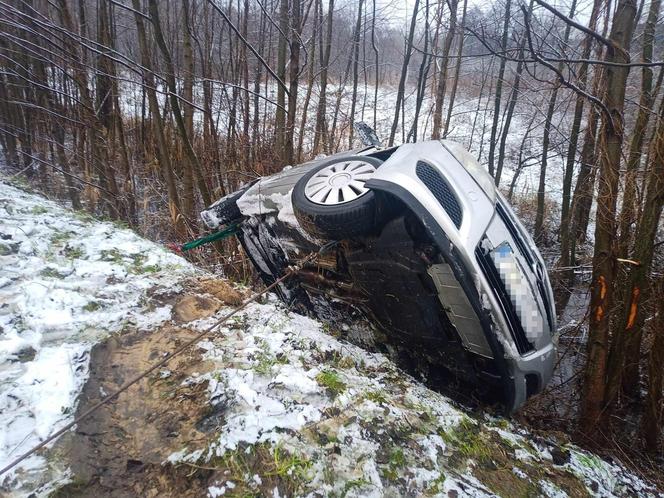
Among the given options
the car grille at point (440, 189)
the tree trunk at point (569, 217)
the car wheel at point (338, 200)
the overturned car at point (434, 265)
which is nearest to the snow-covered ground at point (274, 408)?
the overturned car at point (434, 265)

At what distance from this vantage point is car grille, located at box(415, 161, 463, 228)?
2.05 m

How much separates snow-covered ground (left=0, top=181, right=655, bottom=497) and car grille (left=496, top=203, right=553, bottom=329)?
725mm

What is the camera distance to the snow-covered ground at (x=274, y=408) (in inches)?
55.4

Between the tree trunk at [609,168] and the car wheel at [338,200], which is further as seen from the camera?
the tree trunk at [609,168]

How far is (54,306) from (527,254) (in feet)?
8.86

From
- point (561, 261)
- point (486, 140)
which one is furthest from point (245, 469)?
point (486, 140)

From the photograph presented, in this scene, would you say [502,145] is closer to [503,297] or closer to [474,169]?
[474,169]

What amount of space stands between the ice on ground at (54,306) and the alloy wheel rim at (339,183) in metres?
1.15

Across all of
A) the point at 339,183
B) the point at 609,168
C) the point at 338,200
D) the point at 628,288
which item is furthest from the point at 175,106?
the point at 628,288

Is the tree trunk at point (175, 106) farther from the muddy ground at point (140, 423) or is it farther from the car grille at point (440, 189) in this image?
the car grille at point (440, 189)

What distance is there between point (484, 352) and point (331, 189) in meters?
1.27

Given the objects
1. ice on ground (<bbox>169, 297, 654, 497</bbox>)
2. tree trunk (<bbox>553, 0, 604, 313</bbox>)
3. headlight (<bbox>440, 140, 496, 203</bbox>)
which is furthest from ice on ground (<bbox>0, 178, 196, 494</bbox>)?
tree trunk (<bbox>553, 0, 604, 313</bbox>)

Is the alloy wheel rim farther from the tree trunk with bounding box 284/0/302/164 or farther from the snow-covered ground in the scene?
the tree trunk with bounding box 284/0/302/164

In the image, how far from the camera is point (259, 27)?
1066 cm
